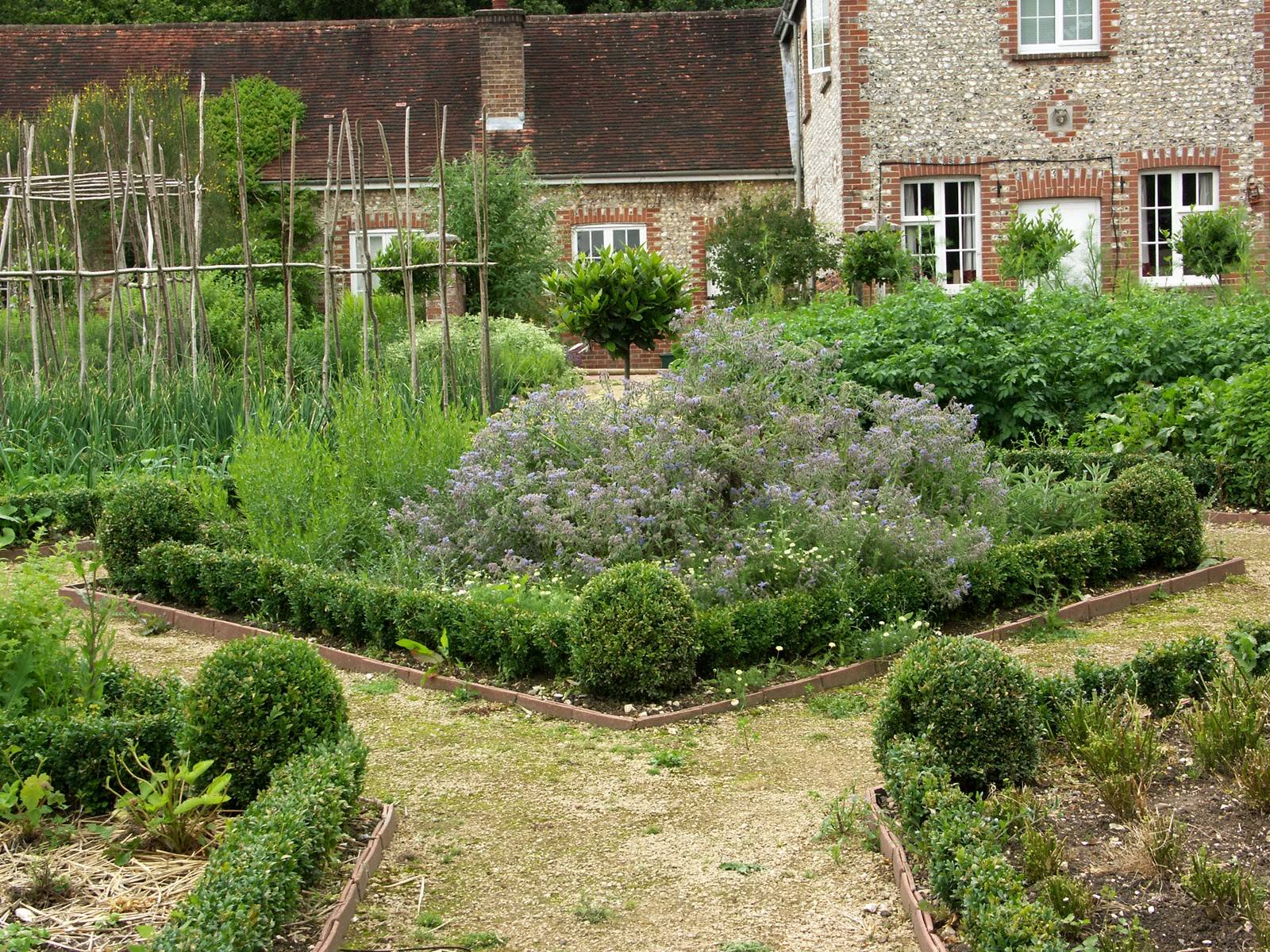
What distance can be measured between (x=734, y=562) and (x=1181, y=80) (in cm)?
1378

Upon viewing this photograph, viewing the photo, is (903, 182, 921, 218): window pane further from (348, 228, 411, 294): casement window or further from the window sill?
(348, 228, 411, 294): casement window

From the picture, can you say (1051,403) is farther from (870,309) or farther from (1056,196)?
(1056,196)

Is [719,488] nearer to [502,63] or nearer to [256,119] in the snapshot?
[502,63]

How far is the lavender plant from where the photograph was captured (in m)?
6.62

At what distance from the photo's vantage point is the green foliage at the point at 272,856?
125 inches

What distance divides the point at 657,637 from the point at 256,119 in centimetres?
1860

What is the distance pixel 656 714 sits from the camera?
18.0ft

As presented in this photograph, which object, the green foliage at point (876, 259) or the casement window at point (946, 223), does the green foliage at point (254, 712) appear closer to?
the green foliage at point (876, 259)

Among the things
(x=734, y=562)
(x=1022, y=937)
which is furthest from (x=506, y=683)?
(x=1022, y=937)

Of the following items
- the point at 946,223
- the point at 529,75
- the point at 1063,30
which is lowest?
the point at 946,223

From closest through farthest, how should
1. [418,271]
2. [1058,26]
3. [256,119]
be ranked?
[1058,26] → [418,271] → [256,119]

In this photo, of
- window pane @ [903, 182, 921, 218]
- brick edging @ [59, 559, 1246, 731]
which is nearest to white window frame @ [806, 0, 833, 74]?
window pane @ [903, 182, 921, 218]

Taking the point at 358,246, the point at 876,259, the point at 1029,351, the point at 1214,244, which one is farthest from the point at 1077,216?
the point at 358,246

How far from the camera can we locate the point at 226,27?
78.6 feet
